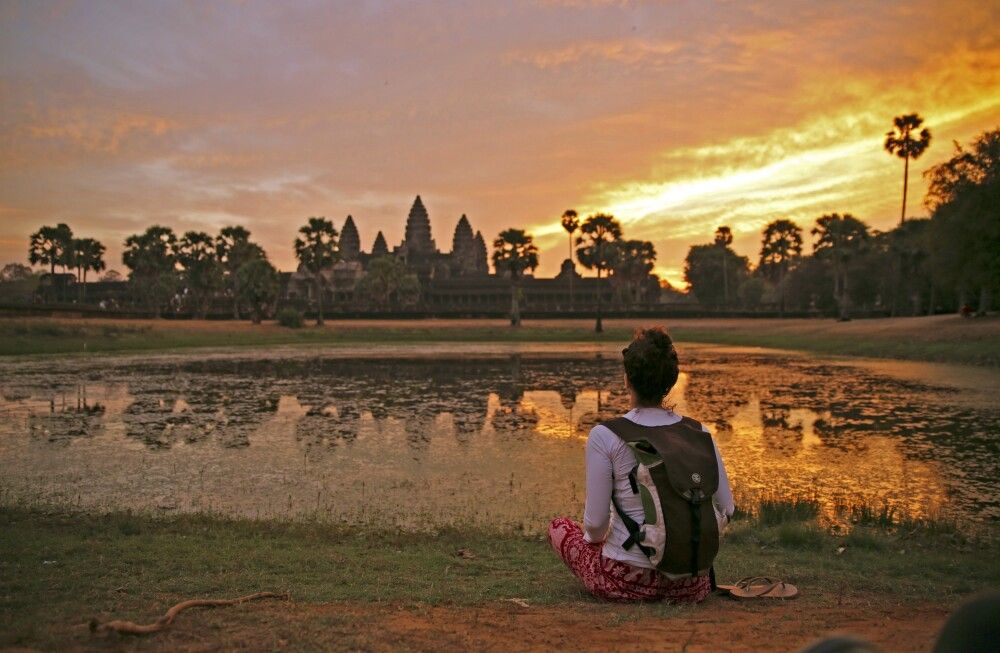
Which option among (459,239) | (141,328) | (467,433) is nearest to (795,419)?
(467,433)

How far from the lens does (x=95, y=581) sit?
5520 millimetres

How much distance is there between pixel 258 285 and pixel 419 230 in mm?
75388

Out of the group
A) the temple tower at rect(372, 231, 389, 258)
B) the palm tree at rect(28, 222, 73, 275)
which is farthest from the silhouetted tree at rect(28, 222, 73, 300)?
the temple tower at rect(372, 231, 389, 258)

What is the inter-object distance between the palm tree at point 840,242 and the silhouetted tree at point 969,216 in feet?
73.2

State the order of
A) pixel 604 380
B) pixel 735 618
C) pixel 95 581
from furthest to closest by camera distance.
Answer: pixel 604 380 < pixel 95 581 < pixel 735 618

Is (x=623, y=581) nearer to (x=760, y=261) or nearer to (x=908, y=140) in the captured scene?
(x=908, y=140)

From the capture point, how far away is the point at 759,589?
5.08 m

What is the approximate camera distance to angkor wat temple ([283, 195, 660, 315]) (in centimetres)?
9414

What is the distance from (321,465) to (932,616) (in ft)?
27.9

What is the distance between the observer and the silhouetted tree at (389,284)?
9838 cm

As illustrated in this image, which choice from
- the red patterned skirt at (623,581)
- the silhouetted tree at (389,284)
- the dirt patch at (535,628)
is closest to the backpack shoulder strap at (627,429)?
the red patterned skirt at (623,581)

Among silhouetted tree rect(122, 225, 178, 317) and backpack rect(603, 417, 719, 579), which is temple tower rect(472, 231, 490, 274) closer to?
silhouetted tree rect(122, 225, 178, 317)

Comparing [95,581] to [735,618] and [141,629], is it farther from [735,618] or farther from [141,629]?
[735,618]

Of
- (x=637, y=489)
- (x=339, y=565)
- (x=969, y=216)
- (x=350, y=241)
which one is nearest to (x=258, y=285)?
(x=969, y=216)
